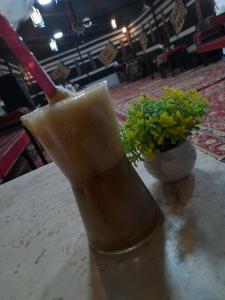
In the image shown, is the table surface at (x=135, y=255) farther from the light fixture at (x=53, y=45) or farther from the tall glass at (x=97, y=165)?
the light fixture at (x=53, y=45)

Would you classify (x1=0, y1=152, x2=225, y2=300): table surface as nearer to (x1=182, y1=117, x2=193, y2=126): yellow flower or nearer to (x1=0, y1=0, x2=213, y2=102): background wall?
(x1=182, y1=117, x2=193, y2=126): yellow flower

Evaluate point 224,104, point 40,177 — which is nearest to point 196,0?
point 224,104

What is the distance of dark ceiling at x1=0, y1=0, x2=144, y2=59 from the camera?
421 inches

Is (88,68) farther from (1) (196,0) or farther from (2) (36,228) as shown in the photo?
(2) (36,228)

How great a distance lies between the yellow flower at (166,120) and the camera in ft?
1.55

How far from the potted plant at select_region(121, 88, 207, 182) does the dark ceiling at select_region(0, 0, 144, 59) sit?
10616 mm

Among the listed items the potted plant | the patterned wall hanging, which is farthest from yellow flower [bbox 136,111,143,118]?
the patterned wall hanging

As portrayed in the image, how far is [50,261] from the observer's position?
1.54 ft

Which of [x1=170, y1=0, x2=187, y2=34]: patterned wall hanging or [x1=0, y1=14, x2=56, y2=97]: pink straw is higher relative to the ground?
[x1=0, y1=14, x2=56, y2=97]: pink straw

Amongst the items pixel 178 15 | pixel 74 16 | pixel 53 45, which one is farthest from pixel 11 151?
pixel 53 45

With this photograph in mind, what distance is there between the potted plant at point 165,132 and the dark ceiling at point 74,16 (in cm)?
1062

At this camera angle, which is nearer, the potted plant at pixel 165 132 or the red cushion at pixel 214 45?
the potted plant at pixel 165 132

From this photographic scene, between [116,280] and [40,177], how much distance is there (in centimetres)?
56

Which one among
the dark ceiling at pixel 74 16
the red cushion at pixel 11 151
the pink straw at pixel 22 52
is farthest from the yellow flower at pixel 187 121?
the dark ceiling at pixel 74 16
